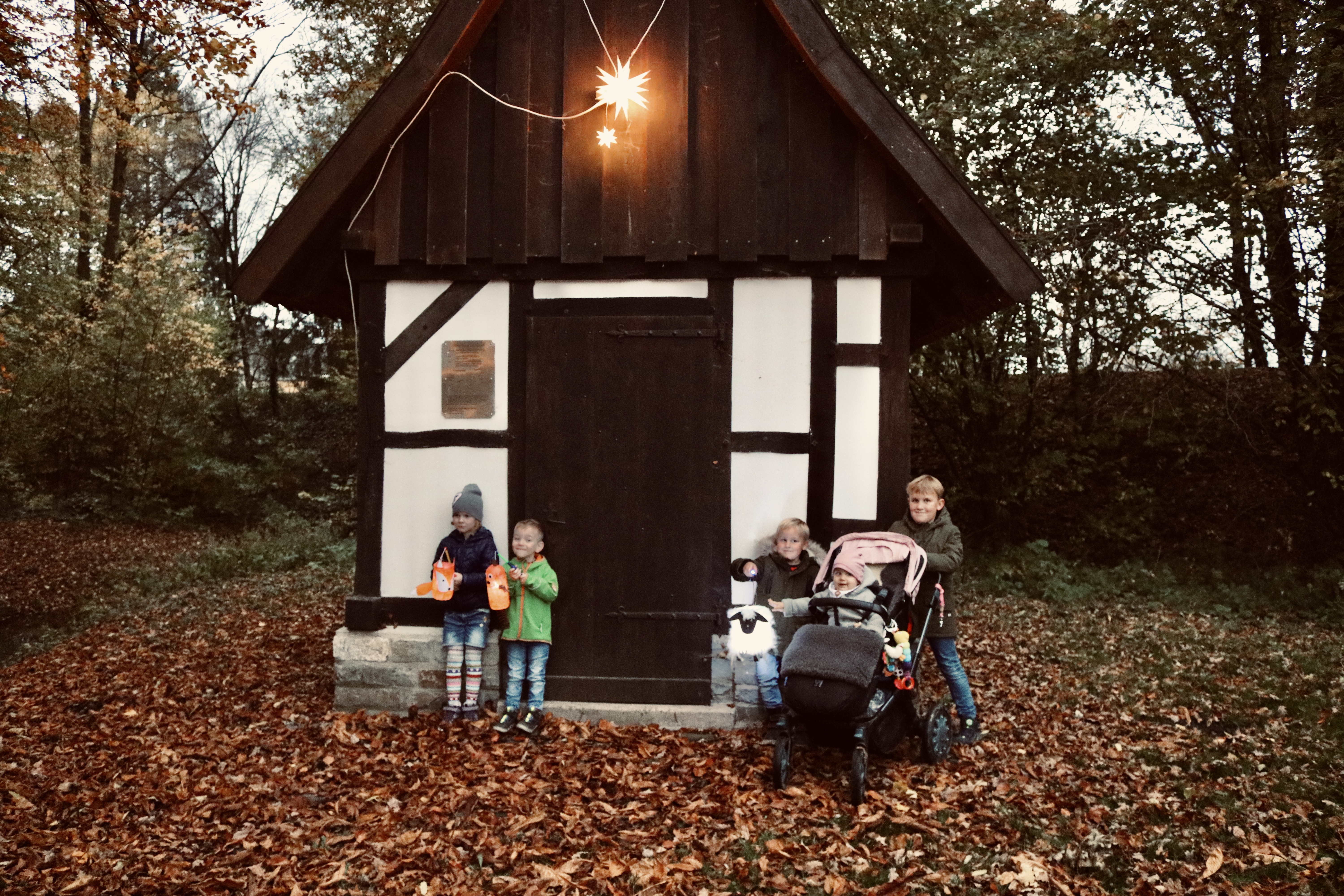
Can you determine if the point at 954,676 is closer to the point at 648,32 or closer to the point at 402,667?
the point at 402,667

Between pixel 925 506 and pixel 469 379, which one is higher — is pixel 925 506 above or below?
below

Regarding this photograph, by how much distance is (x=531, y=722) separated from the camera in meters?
5.74

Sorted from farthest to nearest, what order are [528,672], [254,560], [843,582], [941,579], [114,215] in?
1. [114,215]
2. [254,560]
3. [528,672]
4. [941,579]
5. [843,582]

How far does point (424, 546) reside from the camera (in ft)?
20.0

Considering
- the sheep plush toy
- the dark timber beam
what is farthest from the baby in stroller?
the dark timber beam

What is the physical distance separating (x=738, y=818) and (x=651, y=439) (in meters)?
2.43

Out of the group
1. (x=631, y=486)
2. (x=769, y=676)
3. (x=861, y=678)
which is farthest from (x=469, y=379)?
(x=861, y=678)

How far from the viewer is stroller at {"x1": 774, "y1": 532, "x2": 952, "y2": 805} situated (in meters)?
4.62

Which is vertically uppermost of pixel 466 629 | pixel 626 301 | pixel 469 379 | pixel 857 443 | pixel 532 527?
pixel 626 301

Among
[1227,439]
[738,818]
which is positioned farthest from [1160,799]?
[1227,439]

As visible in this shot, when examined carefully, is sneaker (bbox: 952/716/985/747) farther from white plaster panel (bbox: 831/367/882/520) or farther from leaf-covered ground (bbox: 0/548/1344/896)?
A: white plaster panel (bbox: 831/367/882/520)

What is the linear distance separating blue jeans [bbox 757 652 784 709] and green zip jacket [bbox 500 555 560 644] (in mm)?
1399

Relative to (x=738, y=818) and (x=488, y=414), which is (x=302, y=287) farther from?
(x=738, y=818)

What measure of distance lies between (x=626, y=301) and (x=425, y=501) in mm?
1931
